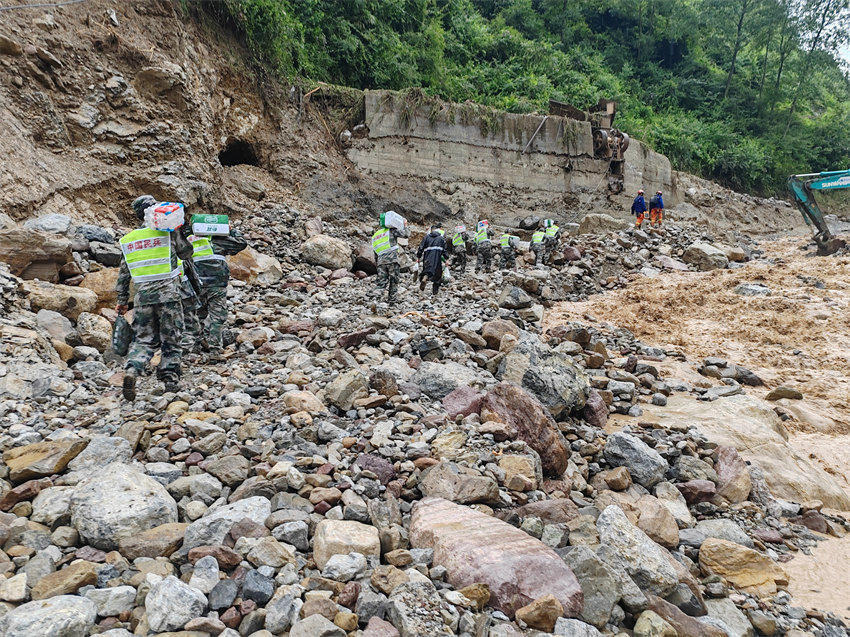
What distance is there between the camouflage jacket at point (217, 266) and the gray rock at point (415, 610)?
15.2 feet

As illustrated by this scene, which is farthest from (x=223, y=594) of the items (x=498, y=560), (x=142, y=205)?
(x=142, y=205)

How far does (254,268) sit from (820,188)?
51.3ft

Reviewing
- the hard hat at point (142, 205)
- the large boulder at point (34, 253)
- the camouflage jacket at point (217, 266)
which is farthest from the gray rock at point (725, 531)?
the large boulder at point (34, 253)

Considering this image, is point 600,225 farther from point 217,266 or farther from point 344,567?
point 344,567

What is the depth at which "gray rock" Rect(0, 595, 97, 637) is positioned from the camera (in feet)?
5.42

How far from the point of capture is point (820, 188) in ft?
47.5

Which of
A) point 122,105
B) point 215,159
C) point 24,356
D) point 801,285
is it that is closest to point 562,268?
point 801,285

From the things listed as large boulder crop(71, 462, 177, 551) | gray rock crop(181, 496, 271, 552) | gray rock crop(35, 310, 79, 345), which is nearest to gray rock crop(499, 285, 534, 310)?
gray rock crop(35, 310, 79, 345)

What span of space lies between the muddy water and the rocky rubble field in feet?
0.79

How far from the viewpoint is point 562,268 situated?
12.6 m

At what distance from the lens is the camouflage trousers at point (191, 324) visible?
16.5ft

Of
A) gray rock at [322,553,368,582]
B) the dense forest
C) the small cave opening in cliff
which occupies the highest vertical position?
the dense forest

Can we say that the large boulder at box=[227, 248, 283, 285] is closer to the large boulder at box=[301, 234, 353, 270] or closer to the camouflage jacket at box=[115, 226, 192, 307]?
the large boulder at box=[301, 234, 353, 270]

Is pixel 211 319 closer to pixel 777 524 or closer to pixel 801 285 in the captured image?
pixel 777 524
